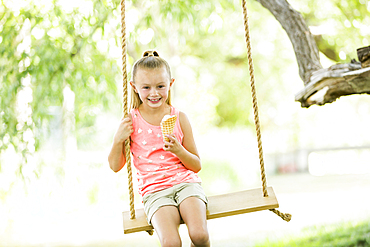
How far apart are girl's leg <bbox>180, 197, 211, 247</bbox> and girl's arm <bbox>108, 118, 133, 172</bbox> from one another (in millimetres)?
365

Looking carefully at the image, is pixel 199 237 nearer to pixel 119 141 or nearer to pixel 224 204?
pixel 224 204

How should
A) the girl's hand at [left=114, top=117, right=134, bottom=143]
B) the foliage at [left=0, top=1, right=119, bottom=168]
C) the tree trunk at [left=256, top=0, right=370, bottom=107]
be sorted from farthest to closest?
the foliage at [left=0, top=1, right=119, bottom=168] → the tree trunk at [left=256, top=0, right=370, bottom=107] → the girl's hand at [left=114, top=117, right=134, bottom=143]

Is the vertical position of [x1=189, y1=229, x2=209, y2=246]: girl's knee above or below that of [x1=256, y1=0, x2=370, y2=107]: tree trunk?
below

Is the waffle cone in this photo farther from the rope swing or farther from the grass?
the grass

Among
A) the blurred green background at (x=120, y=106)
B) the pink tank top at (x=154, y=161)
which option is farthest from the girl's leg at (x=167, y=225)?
the blurred green background at (x=120, y=106)

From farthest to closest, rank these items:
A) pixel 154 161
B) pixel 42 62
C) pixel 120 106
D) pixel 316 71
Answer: pixel 120 106
pixel 42 62
pixel 316 71
pixel 154 161

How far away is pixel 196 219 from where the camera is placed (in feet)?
5.50

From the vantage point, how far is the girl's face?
1.88 metres

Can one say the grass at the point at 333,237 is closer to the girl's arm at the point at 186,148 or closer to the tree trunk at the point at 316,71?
the tree trunk at the point at 316,71

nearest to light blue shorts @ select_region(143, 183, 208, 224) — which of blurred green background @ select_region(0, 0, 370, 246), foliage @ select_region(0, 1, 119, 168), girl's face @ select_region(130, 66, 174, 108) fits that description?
girl's face @ select_region(130, 66, 174, 108)

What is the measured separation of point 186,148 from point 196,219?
0.40 metres

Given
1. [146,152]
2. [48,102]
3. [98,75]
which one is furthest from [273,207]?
[48,102]

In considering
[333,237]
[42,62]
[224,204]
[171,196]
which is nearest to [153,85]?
[171,196]

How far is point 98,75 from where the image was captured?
3.96 metres
